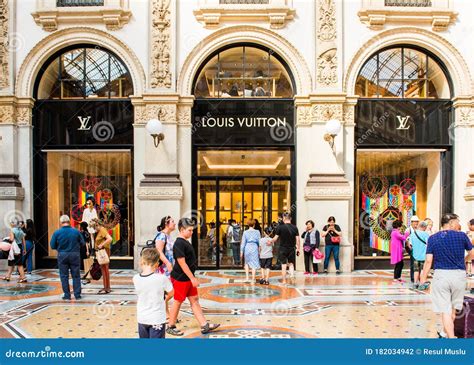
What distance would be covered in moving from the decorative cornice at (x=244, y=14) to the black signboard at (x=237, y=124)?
208 cm

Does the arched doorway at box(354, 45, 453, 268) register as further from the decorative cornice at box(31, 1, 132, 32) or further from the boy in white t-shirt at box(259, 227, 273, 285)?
the decorative cornice at box(31, 1, 132, 32)

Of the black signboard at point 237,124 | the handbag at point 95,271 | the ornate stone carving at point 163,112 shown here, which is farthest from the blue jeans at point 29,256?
the black signboard at point 237,124

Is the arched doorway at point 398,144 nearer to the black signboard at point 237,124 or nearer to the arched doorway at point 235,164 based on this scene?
the arched doorway at point 235,164

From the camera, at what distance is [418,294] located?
29.7 ft

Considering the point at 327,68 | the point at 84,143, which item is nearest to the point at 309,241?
the point at 327,68

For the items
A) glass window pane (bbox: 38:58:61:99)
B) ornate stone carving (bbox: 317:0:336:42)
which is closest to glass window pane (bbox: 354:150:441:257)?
ornate stone carving (bbox: 317:0:336:42)

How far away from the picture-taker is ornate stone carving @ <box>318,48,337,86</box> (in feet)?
40.4

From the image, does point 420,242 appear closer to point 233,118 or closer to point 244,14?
point 233,118

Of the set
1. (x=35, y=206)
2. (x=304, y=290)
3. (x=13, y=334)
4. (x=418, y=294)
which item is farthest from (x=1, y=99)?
(x=418, y=294)

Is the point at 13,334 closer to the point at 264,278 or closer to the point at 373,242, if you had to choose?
the point at 264,278

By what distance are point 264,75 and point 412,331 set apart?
8348mm

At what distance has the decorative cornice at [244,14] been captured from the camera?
12.3m

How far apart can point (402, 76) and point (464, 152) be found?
2654mm

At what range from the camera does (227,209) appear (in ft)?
41.4
